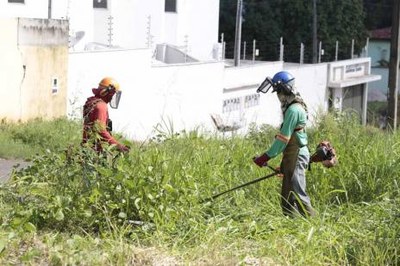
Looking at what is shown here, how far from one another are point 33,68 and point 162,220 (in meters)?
11.3

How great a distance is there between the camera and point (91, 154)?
852 centimetres

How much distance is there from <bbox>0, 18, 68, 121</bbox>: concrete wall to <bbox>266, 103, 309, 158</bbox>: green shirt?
9.51 m

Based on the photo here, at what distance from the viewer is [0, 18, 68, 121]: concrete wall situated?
1786 cm

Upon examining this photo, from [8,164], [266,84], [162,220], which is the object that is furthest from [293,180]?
[8,164]

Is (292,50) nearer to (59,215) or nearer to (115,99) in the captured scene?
(115,99)

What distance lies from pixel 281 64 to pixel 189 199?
24139 millimetres

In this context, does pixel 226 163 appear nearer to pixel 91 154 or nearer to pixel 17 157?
pixel 91 154

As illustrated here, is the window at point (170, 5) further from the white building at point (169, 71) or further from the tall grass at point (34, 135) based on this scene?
the tall grass at point (34, 135)

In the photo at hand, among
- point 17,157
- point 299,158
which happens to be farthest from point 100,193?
point 17,157

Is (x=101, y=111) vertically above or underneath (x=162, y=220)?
above

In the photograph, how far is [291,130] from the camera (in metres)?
9.31

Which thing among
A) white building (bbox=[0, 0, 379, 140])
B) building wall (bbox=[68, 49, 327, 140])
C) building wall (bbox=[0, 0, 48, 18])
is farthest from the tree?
building wall (bbox=[0, 0, 48, 18])

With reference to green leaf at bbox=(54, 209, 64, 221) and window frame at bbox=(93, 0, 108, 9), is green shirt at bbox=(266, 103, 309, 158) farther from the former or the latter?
window frame at bbox=(93, 0, 108, 9)

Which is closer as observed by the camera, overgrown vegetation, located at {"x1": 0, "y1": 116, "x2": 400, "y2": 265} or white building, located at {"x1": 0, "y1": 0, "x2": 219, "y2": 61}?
overgrown vegetation, located at {"x1": 0, "y1": 116, "x2": 400, "y2": 265}
